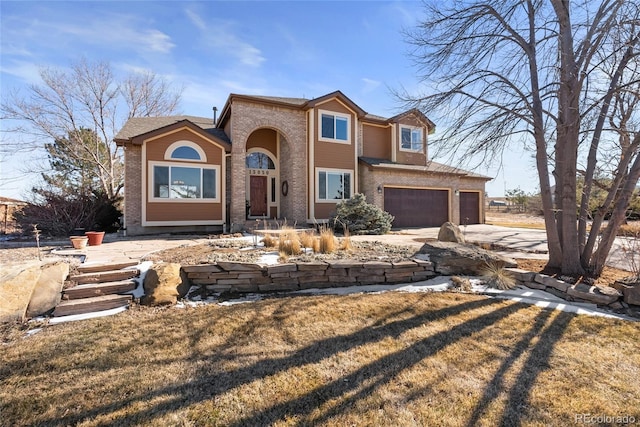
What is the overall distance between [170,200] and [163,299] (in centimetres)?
823

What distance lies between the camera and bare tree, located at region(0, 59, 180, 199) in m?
17.3

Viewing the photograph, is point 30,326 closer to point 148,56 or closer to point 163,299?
point 163,299

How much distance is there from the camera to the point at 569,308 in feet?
14.9

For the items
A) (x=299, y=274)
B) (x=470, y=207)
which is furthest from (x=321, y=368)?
(x=470, y=207)

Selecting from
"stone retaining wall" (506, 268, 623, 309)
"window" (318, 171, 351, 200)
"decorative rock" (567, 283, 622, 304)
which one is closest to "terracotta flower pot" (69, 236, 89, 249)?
"window" (318, 171, 351, 200)

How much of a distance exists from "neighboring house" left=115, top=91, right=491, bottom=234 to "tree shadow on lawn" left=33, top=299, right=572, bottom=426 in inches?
315

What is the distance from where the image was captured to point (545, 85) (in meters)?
6.20

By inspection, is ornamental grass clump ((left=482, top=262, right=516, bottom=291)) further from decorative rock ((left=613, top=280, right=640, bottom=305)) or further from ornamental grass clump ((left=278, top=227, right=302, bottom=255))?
ornamental grass clump ((left=278, top=227, right=302, bottom=255))

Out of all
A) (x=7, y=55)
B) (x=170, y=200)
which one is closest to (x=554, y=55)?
(x=170, y=200)

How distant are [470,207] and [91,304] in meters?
19.4

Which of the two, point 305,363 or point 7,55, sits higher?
point 7,55

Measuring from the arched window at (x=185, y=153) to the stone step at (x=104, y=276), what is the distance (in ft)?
25.5

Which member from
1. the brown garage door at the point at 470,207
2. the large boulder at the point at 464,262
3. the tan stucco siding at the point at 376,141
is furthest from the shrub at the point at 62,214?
the brown garage door at the point at 470,207

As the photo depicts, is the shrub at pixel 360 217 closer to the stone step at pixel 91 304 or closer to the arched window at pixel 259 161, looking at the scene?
the arched window at pixel 259 161
